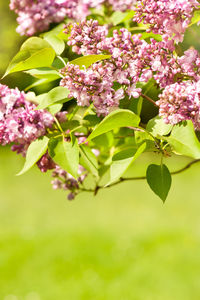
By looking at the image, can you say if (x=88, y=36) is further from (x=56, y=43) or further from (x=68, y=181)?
(x=68, y=181)

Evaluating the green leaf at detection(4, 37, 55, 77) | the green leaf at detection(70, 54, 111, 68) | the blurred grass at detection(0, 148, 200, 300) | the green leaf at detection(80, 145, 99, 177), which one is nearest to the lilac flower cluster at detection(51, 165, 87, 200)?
the green leaf at detection(80, 145, 99, 177)

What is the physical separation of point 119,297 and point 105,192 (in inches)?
138

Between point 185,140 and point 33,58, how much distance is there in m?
0.29

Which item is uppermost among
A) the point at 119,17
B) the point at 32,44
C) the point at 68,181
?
the point at 32,44

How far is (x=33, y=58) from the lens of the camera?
82 centimetres

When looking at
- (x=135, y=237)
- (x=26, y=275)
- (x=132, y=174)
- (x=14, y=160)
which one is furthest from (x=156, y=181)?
(x=14, y=160)

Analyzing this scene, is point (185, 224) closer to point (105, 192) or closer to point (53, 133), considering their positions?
point (105, 192)

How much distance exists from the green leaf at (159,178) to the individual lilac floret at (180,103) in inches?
4.4

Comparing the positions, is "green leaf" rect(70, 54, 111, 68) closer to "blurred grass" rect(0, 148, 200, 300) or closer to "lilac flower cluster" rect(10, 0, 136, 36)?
"lilac flower cluster" rect(10, 0, 136, 36)

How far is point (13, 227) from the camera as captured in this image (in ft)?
22.3

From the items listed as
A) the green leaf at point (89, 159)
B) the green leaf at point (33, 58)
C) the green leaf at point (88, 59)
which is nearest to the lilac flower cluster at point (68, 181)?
the green leaf at point (89, 159)

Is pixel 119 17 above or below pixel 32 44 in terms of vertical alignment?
below

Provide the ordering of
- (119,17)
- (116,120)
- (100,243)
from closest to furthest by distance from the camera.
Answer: (116,120)
(119,17)
(100,243)

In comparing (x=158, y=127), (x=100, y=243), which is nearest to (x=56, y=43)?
(x=158, y=127)
